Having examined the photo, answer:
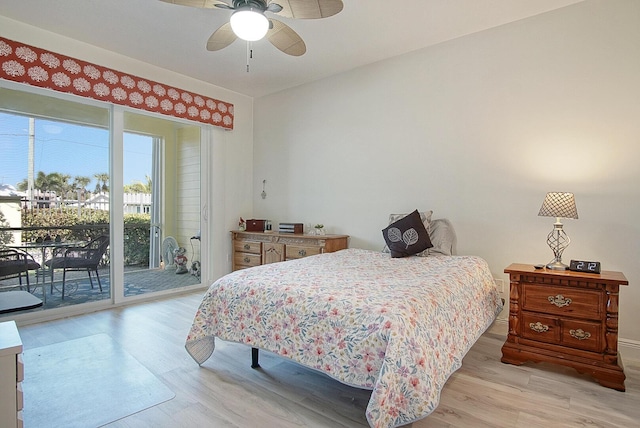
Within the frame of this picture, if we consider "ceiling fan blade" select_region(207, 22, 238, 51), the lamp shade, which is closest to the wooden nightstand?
the lamp shade

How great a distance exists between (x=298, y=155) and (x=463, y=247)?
2.35 meters

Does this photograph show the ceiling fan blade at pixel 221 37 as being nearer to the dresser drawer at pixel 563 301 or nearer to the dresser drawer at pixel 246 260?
the dresser drawer at pixel 246 260

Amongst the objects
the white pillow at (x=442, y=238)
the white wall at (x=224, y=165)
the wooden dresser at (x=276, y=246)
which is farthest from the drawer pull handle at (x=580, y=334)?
the white wall at (x=224, y=165)

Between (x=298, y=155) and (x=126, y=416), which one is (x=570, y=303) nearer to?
(x=126, y=416)

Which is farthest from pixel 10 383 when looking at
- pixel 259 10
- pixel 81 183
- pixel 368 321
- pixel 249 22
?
pixel 81 183

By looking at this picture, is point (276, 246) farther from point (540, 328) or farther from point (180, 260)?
point (540, 328)

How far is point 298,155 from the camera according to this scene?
4570mm

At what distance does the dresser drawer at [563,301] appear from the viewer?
2.20 meters

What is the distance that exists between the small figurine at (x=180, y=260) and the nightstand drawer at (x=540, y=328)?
151 inches

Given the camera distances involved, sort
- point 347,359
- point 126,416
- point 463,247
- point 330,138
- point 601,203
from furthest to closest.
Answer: point 330,138 → point 463,247 → point 601,203 → point 126,416 → point 347,359

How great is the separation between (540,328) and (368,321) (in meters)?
1.53

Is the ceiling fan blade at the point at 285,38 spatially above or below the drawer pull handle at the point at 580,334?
above

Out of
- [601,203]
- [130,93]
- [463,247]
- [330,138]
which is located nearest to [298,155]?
[330,138]

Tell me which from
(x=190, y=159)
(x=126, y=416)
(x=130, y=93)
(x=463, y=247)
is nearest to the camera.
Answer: (x=126, y=416)
